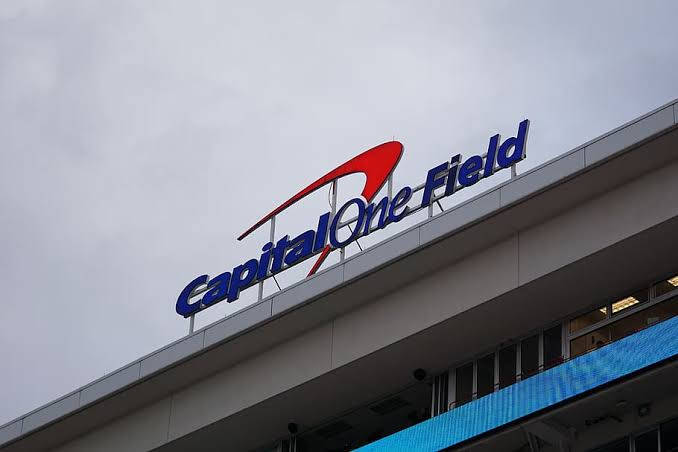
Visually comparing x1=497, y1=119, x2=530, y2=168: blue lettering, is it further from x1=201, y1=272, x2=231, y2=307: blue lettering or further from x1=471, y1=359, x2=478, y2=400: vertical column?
x1=201, y1=272, x2=231, y2=307: blue lettering

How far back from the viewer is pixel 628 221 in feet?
106

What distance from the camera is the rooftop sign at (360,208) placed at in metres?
36.8

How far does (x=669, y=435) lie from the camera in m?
28.5

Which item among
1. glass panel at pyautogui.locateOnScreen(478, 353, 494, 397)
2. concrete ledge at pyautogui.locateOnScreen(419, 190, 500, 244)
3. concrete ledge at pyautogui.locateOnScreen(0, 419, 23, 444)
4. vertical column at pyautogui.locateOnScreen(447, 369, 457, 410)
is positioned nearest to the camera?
concrete ledge at pyautogui.locateOnScreen(419, 190, 500, 244)

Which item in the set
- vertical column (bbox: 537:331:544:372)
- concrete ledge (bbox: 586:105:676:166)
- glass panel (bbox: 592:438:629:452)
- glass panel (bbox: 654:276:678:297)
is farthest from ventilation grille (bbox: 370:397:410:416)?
glass panel (bbox: 592:438:629:452)

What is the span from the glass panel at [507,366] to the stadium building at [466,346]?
4 cm

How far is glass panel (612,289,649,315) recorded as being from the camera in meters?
32.9

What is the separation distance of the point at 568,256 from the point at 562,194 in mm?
1422

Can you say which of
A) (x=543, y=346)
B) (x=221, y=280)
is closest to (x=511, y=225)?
(x=543, y=346)

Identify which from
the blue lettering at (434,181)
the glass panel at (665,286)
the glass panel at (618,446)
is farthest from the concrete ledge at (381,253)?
the glass panel at (618,446)

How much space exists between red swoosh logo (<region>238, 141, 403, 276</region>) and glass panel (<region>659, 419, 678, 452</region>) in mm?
12991

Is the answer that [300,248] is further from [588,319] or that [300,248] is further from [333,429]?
[588,319]

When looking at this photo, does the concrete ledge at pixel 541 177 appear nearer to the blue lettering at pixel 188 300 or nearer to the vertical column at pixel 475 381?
the vertical column at pixel 475 381

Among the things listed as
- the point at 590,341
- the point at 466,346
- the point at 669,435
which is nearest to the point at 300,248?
the point at 466,346
